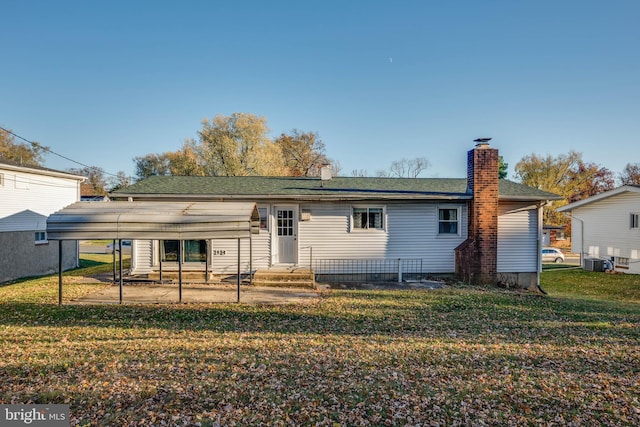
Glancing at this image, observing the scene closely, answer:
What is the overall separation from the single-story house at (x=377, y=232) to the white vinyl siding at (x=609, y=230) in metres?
12.5

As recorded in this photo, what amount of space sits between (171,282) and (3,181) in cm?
922

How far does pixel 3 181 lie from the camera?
14812 millimetres

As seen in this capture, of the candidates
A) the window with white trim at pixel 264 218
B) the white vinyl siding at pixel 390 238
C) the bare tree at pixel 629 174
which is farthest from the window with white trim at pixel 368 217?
the bare tree at pixel 629 174

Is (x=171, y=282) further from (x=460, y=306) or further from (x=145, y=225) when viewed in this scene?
(x=460, y=306)

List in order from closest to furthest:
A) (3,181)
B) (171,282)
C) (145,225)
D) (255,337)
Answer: (255,337) → (145,225) → (171,282) → (3,181)

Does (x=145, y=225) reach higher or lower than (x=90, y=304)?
higher

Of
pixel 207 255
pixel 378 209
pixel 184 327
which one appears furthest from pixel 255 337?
pixel 378 209

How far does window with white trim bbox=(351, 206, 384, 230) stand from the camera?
1327cm

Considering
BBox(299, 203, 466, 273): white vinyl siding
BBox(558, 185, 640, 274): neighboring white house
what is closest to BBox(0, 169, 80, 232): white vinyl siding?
BBox(299, 203, 466, 273): white vinyl siding

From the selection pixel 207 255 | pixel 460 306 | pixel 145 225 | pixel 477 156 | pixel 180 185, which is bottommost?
pixel 460 306

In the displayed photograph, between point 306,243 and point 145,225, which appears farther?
point 306,243

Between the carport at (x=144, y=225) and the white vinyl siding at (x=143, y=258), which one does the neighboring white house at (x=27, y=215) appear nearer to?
the white vinyl siding at (x=143, y=258)

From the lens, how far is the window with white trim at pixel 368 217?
13266 millimetres

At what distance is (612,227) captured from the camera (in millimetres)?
22688
